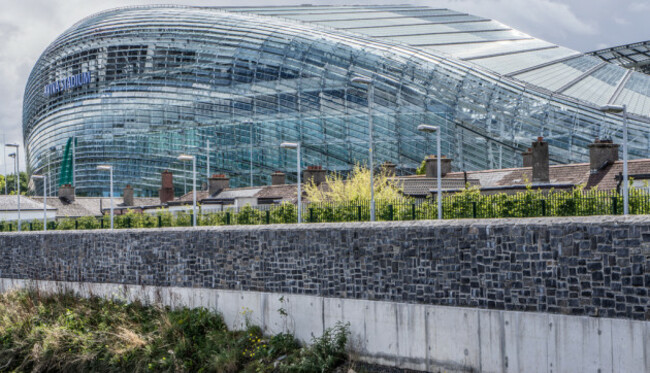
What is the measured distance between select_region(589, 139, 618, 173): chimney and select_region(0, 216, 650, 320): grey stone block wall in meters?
22.7

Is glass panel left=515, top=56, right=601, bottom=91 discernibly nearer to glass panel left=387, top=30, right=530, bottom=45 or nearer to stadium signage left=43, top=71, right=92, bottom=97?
glass panel left=387, top=30, right=530, bottom=45

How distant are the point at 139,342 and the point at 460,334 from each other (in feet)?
37.6

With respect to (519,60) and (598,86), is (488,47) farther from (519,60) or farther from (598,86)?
(598,86)

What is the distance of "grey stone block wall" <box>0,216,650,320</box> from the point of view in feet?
50.6

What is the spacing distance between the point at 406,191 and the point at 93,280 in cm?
1908

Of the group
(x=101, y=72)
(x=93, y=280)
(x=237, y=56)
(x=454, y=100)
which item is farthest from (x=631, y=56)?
(x=93, y=280)

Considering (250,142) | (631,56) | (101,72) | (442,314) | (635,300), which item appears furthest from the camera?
(631,56)

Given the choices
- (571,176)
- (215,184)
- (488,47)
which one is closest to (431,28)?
(488,47)

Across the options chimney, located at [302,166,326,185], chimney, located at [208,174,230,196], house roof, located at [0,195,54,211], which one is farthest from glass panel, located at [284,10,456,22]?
chimney, located at [302,166,326,185]

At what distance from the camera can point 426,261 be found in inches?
739

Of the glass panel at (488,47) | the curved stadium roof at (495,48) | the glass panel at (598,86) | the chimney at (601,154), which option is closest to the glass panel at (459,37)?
the curved stadium roof at (495,48)

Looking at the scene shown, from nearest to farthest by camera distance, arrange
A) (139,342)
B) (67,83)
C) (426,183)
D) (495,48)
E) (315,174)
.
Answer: (139,342), (426,183), (315,174), (495,48), (67,83)

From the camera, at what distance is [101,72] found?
9325 cm

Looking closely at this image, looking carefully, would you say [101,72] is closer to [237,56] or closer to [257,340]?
[237,56]
